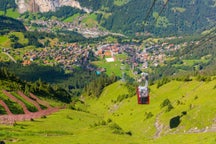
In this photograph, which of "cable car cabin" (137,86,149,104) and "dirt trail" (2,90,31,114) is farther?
"dirt trail" (2,90,31,114)

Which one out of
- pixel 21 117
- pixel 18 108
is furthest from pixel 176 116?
pixel 18 108

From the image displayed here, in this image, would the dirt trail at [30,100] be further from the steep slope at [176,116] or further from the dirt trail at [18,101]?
the steep slope at [176,116]

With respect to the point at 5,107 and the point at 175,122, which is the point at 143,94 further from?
the point at 5,107

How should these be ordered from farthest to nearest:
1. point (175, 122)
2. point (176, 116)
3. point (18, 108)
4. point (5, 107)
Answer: point (18, 108) < point (5, 107) < point (176, 116) < point (175, 122)

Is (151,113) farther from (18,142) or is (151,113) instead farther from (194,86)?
(18,142)

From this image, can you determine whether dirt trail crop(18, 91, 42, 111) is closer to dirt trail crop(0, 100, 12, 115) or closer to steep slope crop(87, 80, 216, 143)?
dirt trail crop(0, 100, 12, 115)

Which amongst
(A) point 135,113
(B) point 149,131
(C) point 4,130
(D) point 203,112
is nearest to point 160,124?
(B) point 149,131

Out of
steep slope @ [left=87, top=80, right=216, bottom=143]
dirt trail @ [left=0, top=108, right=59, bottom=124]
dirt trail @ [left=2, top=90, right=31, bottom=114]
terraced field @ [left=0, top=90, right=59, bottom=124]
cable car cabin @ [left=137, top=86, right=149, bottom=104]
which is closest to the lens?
cable car cabin @ [left=137, top=86, right=149, bottom=104]

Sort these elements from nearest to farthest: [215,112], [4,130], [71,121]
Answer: [4,130] → [215,112] → [71,121]

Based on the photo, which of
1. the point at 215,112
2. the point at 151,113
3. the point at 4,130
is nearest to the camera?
the point at 4,130

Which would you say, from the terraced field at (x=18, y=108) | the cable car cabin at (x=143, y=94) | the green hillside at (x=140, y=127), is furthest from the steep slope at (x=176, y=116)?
the terraced field at (x=18, y=108)

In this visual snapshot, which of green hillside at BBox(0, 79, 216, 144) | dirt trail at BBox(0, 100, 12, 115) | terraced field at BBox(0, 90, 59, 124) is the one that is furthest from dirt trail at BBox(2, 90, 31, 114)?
green hillside at BBox(0, 79, 216, 144)
